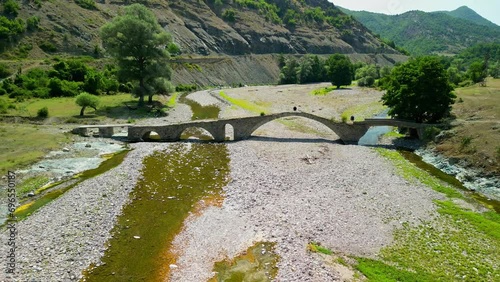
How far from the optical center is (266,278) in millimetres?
21125

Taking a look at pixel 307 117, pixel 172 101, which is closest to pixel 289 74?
pixel 172 101

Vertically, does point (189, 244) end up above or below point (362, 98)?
below

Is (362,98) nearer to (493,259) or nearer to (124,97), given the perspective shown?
(124,97)

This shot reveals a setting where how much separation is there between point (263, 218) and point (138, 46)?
50.5 m

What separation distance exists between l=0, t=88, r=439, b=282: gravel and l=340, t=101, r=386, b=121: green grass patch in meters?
30.7

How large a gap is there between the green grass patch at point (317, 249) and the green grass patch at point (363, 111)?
1943 inches

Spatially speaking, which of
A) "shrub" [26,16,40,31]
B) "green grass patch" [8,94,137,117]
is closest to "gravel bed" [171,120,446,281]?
"green grass patch" [8,94,137,117]

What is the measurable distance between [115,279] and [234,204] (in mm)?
11886

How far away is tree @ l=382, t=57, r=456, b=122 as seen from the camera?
52.0m

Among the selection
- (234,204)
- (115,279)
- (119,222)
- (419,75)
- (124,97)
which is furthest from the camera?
(124,97)

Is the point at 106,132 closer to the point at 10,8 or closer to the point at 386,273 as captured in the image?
the point at 386,273

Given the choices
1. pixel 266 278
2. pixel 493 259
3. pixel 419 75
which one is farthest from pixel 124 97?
pixel 493 259

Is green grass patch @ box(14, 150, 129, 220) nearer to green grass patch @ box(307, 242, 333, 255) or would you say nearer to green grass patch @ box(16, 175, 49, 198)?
green grass patch @ box(16, 175, 49, 198)

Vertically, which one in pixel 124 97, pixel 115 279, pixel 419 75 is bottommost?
pixel 115 279
